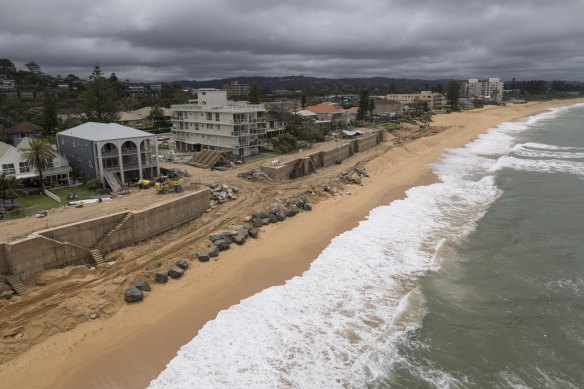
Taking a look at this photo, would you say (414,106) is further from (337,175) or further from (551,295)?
(551,295)

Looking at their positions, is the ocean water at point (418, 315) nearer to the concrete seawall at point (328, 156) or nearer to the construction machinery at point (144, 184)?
the concrete seawall at point (328, 156)

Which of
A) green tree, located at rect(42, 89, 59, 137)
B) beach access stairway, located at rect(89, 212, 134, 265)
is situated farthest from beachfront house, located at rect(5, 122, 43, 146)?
beach access stairway, located at rect(89, 212, 134, 265)

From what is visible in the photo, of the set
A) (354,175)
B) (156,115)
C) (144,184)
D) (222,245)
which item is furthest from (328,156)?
(156,115)

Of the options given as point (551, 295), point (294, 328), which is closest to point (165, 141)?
point (294, 328)

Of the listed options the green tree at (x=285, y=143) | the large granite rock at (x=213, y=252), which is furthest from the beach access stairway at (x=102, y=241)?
the green tree at (x=285, y=143)

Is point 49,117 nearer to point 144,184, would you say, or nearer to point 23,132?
point 23,132
